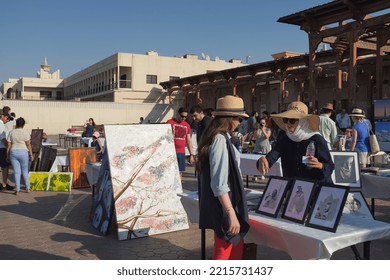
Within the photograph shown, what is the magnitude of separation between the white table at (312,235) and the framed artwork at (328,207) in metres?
0.06

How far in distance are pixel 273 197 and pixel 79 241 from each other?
3.10 metres

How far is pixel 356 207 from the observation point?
3.42 metres

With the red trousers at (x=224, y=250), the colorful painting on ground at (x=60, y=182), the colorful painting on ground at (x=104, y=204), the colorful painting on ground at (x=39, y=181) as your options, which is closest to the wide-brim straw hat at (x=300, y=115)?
the red trousers at (x=224, y=250)

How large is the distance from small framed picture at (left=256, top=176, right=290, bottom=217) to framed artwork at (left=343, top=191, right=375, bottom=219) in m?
0.56

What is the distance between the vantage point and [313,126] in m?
3.50

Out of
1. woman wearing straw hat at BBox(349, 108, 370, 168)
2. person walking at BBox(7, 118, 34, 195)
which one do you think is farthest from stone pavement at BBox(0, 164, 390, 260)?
person walking at BBox(7, 118, 34, 195)

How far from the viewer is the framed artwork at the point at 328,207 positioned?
2.74 metres

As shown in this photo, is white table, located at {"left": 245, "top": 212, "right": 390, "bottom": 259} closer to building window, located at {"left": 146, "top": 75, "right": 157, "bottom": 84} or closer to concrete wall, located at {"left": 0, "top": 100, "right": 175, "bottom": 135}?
concrete wall, located at {"left": 0, "top": 100, "right": 175, "bottom": 135}

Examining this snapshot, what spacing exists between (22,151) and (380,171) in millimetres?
6729

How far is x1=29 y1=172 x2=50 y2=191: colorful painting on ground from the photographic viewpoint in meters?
9.02

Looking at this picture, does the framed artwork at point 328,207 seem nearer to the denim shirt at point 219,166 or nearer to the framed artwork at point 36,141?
the denim shirt at point 219,166

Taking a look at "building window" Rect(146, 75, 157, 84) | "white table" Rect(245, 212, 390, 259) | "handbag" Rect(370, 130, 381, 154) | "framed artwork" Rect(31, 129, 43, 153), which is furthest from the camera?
"building window" Rect(146, 75, 157, 84)
